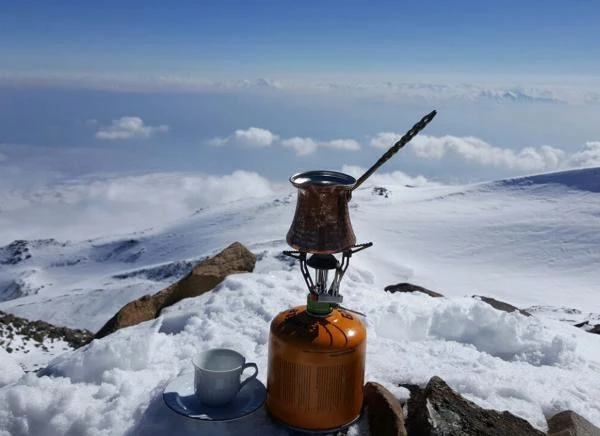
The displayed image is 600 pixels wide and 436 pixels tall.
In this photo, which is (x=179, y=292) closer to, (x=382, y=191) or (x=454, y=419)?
(x=454, y=419)

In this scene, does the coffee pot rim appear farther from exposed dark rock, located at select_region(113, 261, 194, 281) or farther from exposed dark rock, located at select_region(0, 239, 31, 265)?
exposed dark rock, located at select_region(0, 239, 31, 265)

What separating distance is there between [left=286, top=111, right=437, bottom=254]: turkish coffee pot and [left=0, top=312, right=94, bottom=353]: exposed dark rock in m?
8.01

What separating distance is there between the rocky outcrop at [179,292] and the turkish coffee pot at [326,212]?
427 cm

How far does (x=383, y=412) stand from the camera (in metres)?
4.33

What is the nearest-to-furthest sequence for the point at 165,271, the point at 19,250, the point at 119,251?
1. the point at 165,271
2. the point at 119,251
3. the point at 19,250

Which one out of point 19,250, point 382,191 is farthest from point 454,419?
point 19,250

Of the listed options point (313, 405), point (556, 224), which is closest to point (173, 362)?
point (313, 405)

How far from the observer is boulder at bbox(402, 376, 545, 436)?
418 centimetres

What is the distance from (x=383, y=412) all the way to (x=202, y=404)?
1312 millimetres

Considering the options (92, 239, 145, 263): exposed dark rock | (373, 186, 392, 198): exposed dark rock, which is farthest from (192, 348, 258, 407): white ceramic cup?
(92, 239, 145, 263): exposed dark rock

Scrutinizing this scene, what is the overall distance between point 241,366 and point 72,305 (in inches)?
1326

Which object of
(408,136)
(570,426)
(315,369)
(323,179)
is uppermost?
(408,136)

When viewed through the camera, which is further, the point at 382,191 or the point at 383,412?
the point at 382,191

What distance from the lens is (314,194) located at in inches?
153
